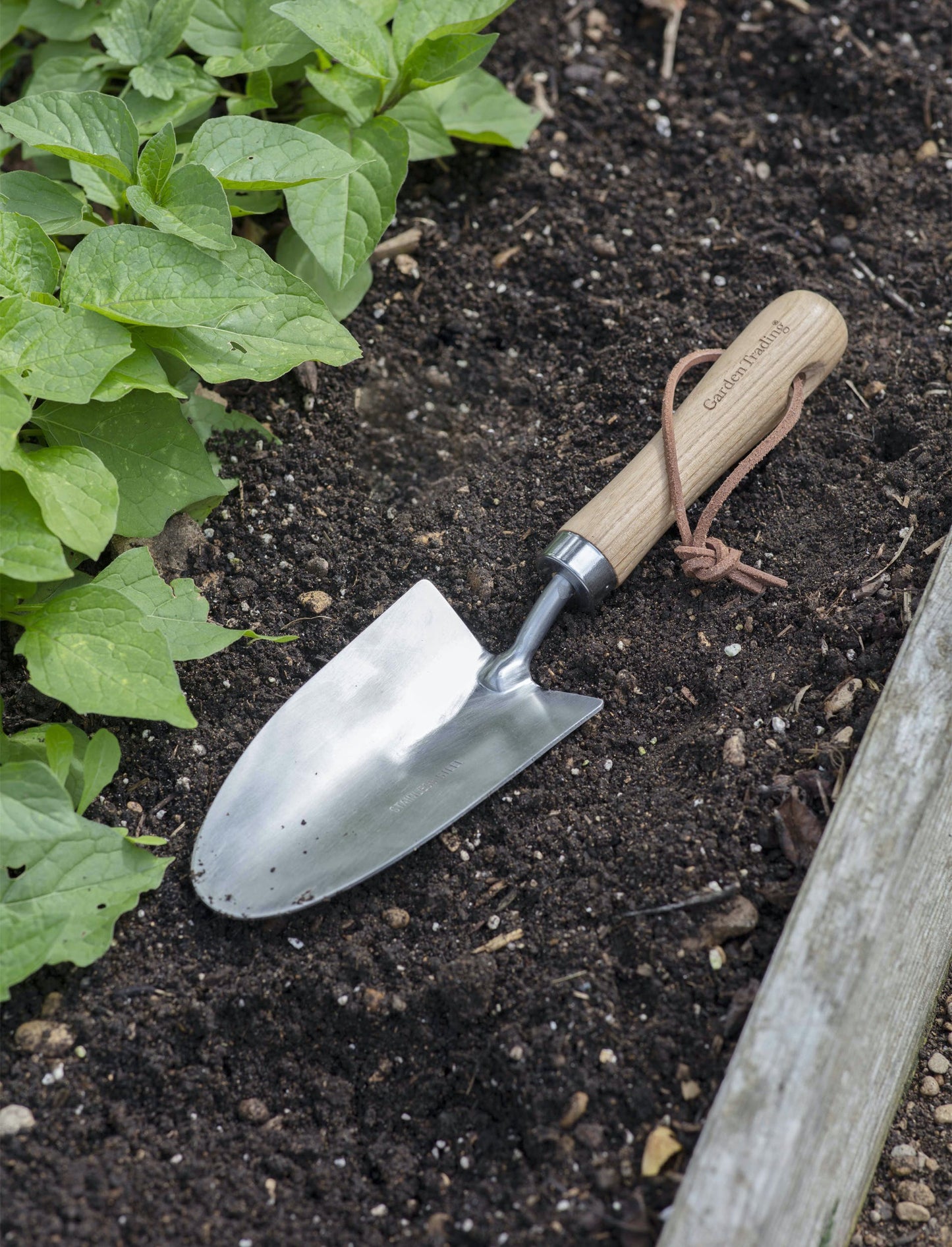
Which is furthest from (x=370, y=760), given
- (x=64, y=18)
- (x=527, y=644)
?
(x=64, y=18)

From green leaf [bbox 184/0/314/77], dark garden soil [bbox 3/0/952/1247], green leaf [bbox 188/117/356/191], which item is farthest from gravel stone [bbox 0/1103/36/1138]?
green leaf [bbox 184/0/314/77]

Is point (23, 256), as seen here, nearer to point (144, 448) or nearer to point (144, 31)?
point (144, 448)

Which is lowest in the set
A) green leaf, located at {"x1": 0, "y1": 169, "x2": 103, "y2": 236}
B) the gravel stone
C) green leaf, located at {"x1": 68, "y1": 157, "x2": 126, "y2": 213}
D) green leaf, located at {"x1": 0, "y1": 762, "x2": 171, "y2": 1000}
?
the gravel stone

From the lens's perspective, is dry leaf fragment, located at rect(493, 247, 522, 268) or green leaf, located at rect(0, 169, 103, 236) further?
dry leaf fragment, located at rect(493, 247, 522, 268)

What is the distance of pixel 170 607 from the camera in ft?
5.63

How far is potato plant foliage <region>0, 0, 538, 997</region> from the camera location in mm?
1524

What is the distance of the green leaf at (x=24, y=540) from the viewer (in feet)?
5.00

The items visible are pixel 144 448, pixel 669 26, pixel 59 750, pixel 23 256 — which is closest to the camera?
pixel 59 750

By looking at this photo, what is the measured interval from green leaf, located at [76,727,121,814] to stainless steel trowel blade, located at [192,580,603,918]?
0.16 meters

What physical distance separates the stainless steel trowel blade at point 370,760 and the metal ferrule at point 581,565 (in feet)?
0.61

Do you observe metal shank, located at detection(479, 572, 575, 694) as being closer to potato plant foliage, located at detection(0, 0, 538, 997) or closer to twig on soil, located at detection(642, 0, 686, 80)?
potato plant foliage, located at detection(0, 0, 538, 997)

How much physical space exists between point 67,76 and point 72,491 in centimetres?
108

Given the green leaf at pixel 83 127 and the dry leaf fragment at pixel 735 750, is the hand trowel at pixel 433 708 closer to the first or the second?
the dry leaf fragment at pixel 735 750

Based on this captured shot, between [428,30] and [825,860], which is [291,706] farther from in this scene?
[428,30]
